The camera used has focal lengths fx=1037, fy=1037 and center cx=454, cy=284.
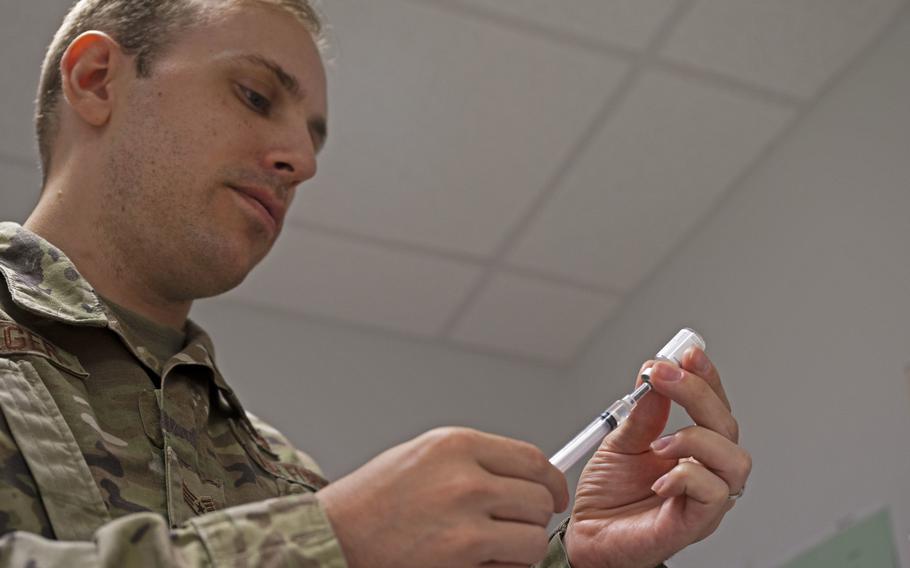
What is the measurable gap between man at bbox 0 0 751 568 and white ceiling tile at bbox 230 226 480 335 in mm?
1249

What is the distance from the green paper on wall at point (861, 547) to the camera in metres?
1.63

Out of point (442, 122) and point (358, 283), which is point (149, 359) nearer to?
point (442, 122)

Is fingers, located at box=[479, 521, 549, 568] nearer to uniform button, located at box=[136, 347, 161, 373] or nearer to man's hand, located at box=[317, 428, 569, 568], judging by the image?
man's hand, located at box=[317, 428, 569, 568]

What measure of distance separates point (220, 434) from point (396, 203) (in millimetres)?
1489

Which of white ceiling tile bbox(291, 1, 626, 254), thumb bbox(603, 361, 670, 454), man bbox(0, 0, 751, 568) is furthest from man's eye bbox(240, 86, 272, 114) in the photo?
white ceiling tile bbox(291, 1, 626, 254)

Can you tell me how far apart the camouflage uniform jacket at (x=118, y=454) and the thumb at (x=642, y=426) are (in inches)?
4.7

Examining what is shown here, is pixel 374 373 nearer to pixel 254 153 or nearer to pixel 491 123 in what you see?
pixel 491 123

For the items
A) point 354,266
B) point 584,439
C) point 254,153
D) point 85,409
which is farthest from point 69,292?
point 354,266

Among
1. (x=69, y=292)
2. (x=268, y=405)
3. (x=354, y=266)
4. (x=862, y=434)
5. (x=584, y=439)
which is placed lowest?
(x=584, y=439)

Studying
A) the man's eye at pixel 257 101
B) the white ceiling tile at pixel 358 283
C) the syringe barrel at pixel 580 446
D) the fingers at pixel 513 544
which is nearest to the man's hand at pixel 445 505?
the fingers at pixel 513 544

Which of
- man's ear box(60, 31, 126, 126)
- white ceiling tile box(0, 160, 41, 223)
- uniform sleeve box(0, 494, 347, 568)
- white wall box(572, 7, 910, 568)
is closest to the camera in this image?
uniform sleeve box(0, 494, 347, 568)

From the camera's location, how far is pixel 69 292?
3.10 ft

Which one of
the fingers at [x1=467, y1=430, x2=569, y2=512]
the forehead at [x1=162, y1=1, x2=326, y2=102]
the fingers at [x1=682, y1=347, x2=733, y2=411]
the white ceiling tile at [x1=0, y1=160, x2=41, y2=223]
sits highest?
the white ceiling tile at [x1=0, y1=160, x2=41, y2=223]

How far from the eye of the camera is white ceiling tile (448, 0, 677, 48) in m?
1.99
